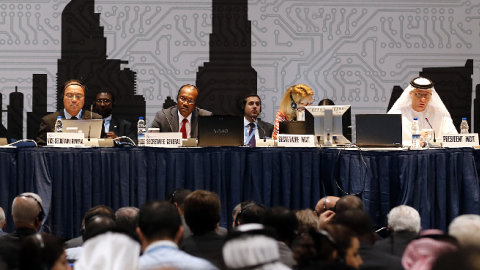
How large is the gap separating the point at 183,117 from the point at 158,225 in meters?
3.99

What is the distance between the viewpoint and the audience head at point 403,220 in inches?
116

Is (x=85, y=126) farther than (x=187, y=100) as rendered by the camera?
No

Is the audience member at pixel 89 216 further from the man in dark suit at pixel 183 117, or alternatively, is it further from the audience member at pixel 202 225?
the man in dark suit at pixel 183 117

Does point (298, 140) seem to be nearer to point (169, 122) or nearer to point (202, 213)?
point (169, 122)

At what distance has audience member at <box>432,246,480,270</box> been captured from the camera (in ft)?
3.80

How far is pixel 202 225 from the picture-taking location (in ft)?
8.63

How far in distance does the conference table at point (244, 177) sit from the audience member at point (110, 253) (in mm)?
2667

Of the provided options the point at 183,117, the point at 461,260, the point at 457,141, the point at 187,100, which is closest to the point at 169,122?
the point at 183,117

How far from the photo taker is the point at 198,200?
106 inches

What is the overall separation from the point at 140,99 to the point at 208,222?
463 centimetres

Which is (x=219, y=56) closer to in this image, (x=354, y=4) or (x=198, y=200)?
(x=354, y=4)

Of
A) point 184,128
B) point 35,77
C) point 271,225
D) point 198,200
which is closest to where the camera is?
point 271,225

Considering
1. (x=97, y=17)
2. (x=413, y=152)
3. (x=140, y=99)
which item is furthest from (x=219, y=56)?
(x=413, y=152)

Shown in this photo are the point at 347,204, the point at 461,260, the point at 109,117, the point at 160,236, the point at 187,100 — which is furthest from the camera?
the point at 109,117
